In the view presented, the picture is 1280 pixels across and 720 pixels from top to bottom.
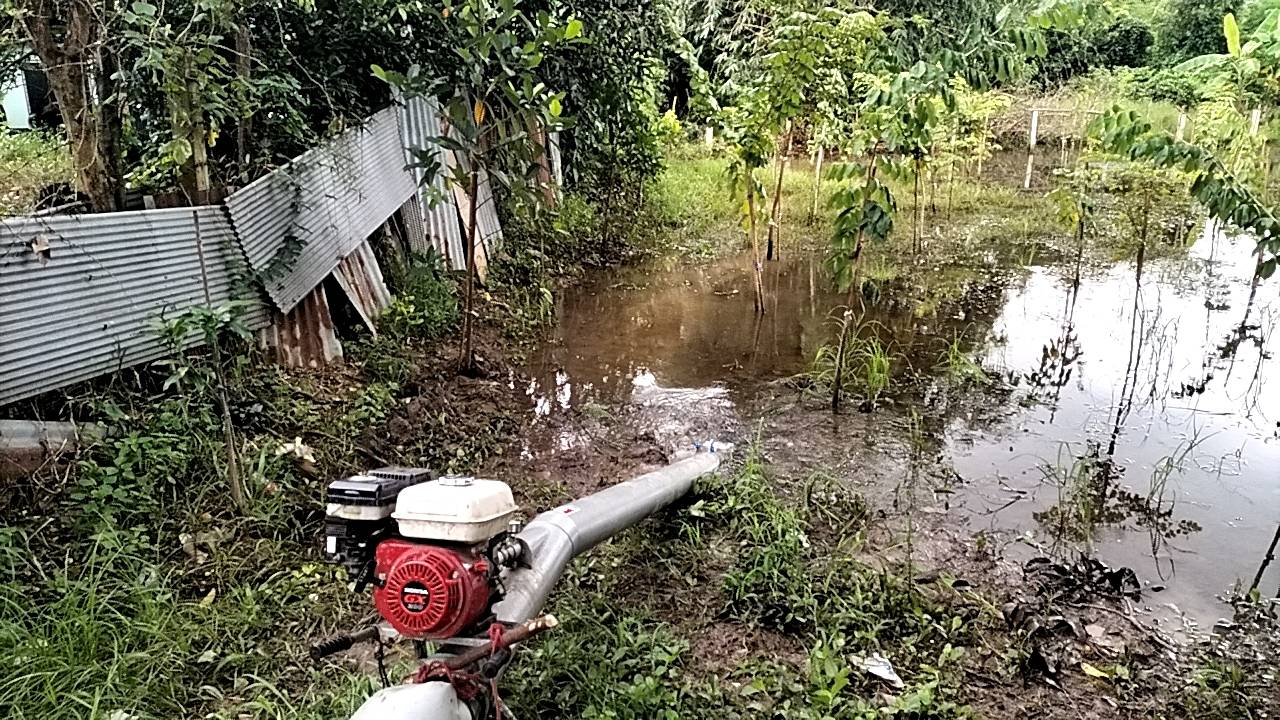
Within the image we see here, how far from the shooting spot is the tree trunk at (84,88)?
10.9 feet

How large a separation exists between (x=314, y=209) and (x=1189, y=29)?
25.4m

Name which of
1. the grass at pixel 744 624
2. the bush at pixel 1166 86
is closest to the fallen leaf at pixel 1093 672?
the grass at pixel 744 624

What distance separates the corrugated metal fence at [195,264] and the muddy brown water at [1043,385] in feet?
4.67

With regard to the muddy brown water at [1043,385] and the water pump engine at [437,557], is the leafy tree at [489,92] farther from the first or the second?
the water pump engine at [437,557]

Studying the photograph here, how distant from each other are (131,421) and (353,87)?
2.59 metres

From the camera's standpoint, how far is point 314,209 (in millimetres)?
4355

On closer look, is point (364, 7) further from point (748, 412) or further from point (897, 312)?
point (897, 312)

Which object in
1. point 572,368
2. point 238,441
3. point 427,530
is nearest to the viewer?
point 427,530

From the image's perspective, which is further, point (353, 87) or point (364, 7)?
point (353, 87)

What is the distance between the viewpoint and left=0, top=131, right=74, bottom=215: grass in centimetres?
396

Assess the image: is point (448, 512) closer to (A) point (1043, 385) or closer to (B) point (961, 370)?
(B) point (961, 370)

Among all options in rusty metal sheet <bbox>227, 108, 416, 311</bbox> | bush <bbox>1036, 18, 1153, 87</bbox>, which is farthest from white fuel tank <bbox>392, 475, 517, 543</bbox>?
bush <bbox>1036, 18, 1153, 87</bbox>

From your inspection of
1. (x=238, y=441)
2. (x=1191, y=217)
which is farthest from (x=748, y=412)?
(x=1191, y=217)

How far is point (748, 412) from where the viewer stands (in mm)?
4906
